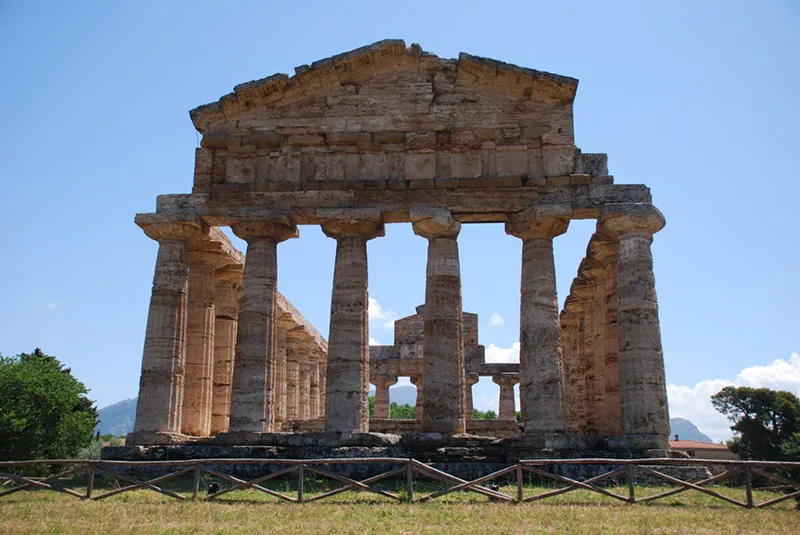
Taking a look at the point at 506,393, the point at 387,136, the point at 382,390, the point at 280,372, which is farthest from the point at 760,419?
the point at 387,136

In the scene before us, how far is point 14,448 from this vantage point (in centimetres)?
2553

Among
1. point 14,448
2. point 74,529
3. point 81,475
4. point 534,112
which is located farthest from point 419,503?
point 14,448

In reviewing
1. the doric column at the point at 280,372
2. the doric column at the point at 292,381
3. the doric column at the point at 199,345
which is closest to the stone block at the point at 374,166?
the doric column at the point at 199,345

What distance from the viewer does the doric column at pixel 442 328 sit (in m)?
20.7

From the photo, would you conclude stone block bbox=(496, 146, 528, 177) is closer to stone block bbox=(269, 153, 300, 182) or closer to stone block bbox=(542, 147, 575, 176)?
stone block bbox=(542, 147, 575, 176)

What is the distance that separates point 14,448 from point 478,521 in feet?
63.9

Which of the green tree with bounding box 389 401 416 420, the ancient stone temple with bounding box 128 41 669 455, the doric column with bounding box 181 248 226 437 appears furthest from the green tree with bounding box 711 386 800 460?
the doric column with bounding box 181 248 226 437

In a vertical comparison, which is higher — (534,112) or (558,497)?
(534,112)

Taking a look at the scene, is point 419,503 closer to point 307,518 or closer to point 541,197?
point 307,518

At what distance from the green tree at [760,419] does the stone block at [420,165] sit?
36014 mm

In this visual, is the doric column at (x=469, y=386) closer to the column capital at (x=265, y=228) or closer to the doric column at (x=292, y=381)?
the doric column at (x=292, y=381)

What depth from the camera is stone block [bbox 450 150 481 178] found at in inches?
882

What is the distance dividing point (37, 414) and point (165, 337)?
786 centimetres

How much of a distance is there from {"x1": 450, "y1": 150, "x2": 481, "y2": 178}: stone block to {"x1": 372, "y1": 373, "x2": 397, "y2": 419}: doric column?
1983 cm
